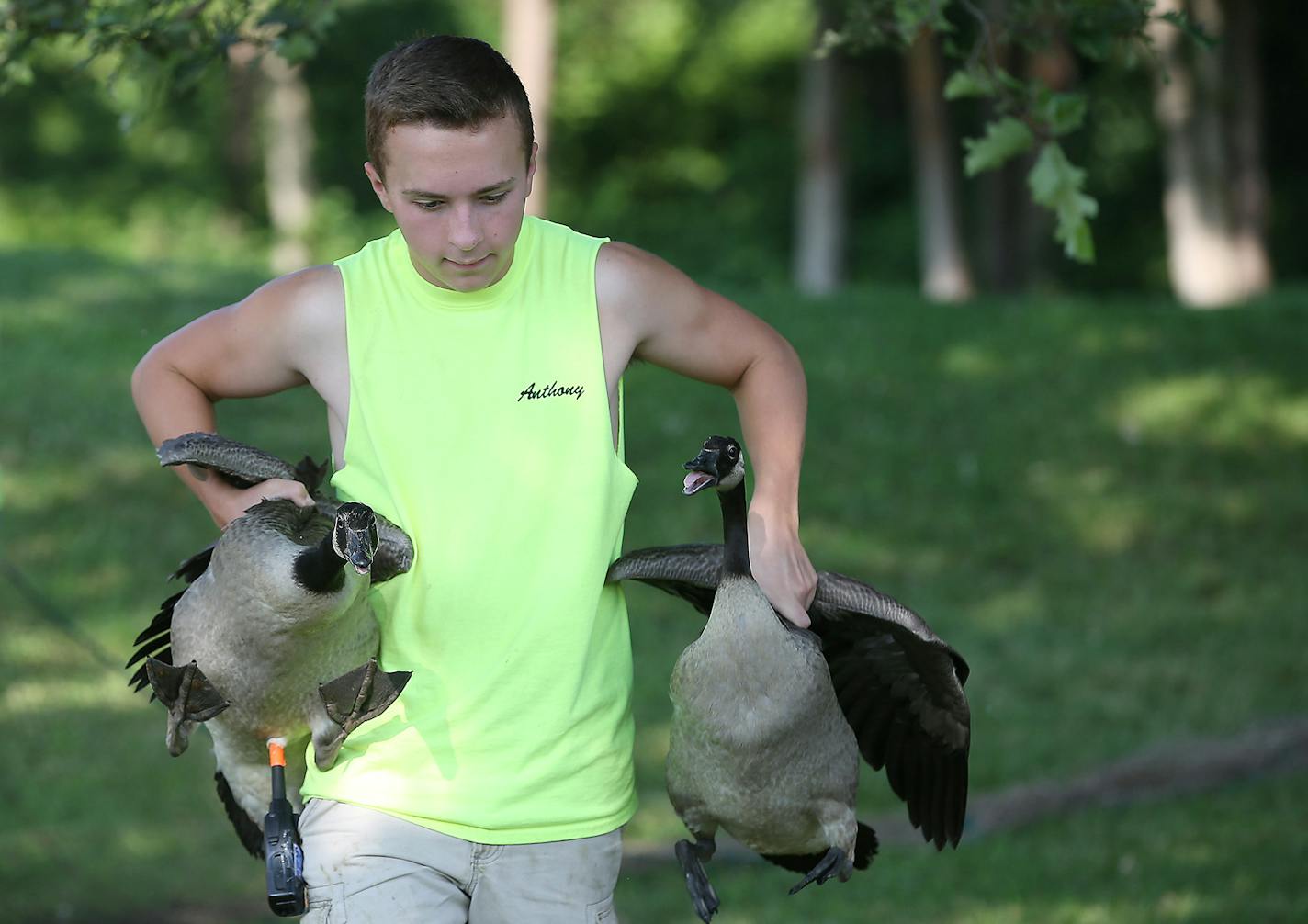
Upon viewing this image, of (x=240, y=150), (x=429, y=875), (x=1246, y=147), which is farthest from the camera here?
(x=240, y=150)

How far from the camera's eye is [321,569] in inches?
132

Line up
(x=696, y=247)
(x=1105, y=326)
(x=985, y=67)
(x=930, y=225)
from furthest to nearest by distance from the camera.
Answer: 1. (x=696, y=247)
2. (x=930, y=225)
3. (x=1105, y=326)
4. (x=985, y=67)

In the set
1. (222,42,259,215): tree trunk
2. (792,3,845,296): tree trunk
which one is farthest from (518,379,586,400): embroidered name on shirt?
(222,42,259,215): tree trunk

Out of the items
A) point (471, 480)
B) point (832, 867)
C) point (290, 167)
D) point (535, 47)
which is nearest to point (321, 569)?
point (471, 480)

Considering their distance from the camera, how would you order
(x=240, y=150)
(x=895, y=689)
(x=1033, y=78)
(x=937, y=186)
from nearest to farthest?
1. (x=1033, y=78)
2. (x=895, y=689)
3. (x=937, y=186)
4. (x=240, y=150)

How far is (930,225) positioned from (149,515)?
11562mm

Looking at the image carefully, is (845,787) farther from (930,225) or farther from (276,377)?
(930,225)

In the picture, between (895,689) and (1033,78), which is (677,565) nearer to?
(895,689)

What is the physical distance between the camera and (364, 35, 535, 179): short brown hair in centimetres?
334

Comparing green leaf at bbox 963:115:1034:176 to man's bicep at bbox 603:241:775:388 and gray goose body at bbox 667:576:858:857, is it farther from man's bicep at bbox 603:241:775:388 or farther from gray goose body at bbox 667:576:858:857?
gray goose body at bbox 667:576:858:857

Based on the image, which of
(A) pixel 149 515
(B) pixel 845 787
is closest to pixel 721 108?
(A) pixel 149 515

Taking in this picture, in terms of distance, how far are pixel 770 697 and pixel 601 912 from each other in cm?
67

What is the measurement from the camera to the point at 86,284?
554 inches

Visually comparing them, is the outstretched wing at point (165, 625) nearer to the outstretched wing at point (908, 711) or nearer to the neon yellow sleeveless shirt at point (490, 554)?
the neon yellow sleeveless shirt at point (490, 554)
